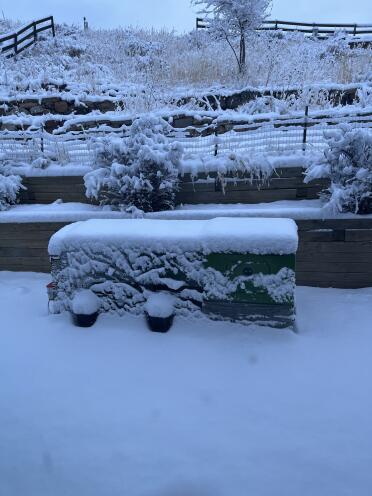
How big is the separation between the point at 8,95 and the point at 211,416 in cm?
1174

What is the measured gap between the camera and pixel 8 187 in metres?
6.33

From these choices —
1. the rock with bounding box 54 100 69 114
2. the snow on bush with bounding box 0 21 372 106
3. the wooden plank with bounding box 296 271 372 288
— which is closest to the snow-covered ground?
the wooden plank with bounding box 296 271 372 288

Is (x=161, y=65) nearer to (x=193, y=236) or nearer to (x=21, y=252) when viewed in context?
(x=21, y=252)

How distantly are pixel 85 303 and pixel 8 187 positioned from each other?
3.11m

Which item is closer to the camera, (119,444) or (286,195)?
(119,444)

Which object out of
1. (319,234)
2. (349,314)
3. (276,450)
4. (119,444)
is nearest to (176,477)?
(119,444)

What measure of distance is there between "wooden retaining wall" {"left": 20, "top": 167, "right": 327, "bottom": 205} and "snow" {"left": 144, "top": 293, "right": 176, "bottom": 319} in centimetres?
236

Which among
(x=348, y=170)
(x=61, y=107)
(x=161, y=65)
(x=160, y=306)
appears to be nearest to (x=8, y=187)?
(x=160, y=306)

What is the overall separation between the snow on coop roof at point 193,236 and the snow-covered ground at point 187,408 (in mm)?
828

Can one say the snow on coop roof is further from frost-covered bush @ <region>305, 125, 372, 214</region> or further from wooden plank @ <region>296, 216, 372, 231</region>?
frost-covered bush @ <region>305, 125, 372, 214</region>

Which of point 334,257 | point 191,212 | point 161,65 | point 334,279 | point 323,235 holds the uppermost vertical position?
point 161,65

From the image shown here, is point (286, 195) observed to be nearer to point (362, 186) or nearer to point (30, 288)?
point (362, 186)

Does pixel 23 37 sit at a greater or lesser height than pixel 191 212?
greater

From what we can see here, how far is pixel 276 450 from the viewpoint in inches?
106
